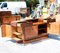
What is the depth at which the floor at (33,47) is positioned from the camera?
17.6 ft

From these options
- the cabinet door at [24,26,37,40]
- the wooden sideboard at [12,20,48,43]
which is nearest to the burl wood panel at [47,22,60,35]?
the wooden sideboard at [12,20,48,43]

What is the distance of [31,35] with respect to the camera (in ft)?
20.4

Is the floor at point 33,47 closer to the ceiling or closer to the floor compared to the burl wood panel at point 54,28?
closer to the floor

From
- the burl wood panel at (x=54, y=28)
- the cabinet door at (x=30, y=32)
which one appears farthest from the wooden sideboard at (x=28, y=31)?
the burl wood panel at (x=54, y=28)

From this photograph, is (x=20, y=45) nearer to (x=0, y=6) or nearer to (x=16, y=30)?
(x=16, y=30)

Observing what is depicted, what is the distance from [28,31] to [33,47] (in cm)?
65

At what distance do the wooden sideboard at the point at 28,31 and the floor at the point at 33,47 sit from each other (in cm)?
23

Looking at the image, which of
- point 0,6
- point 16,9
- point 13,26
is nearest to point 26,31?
point 13,26

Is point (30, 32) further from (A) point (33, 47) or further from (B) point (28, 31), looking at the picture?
(A) point (33, 47)

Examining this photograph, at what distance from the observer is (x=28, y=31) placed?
20.0ft

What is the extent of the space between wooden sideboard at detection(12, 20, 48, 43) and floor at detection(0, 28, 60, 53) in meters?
0.23

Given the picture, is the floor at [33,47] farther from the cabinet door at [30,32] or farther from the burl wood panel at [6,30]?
the burl wood panel at [6,30]

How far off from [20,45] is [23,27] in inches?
25.2

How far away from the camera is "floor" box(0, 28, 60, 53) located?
5.38m
